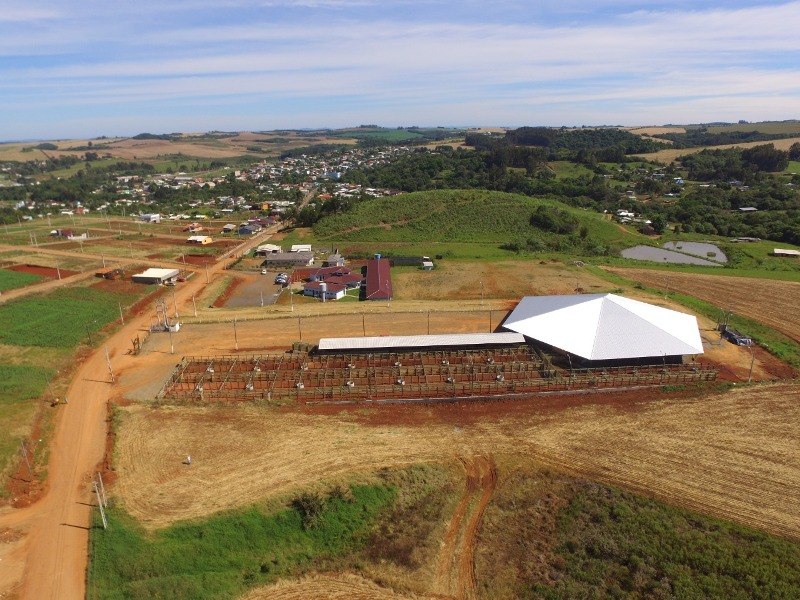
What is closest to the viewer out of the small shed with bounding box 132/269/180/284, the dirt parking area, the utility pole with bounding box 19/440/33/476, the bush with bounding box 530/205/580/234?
the utility pole with bounding box 19/440/33/476

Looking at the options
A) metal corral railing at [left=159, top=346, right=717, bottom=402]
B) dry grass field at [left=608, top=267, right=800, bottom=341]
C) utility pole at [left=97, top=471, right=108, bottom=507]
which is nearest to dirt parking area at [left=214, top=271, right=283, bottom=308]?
metal corral railing at [left=159, top=346, right=717, bottom=402]

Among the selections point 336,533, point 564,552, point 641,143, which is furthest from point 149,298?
point 641,143

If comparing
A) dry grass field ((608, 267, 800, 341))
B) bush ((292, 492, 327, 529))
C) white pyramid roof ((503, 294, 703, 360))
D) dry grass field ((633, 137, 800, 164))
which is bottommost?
bush ((292, 492, 327, 529))

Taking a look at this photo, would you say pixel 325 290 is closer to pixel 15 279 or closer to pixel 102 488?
pixel 102 488

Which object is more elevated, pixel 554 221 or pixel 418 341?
pixel 554 221

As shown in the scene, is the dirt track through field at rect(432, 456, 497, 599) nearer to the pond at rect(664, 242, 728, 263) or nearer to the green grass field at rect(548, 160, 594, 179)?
the pond at rect(664, 242, 728, 263)

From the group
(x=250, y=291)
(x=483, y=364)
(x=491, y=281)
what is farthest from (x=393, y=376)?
(x=250, y=291)

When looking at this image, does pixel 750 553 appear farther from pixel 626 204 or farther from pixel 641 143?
pixel 641 143
